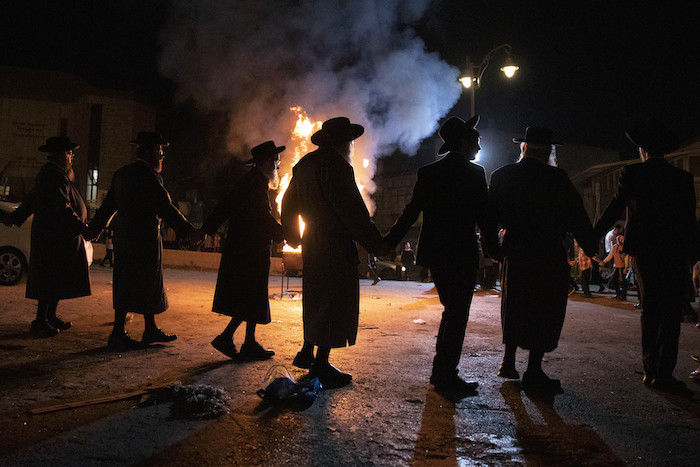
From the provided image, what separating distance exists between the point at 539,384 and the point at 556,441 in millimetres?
1033

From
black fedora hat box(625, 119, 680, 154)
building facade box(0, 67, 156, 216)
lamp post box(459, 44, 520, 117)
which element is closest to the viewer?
black fedora hat box(625, 119, 680, 154)

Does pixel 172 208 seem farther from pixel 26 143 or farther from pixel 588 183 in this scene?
pixel 26 143

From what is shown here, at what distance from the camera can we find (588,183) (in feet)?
95.7

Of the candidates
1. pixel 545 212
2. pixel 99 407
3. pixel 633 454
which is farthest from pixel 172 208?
pixel 633 454

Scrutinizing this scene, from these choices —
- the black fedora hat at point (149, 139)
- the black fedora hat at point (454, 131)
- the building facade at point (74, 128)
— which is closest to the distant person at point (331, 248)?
the black fedora hat at point (454, 131)

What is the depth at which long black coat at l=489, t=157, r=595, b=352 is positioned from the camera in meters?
3.76

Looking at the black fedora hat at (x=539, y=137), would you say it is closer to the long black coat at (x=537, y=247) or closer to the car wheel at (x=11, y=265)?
the long black coat at (x=537, y=247)

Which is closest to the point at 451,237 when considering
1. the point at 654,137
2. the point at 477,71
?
the point at 654,137

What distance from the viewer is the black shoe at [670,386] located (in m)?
3.67

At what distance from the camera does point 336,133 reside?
3920 mm

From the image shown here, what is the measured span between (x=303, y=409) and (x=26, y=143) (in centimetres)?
3728

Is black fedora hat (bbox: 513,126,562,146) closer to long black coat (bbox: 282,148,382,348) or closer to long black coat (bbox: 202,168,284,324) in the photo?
long black coat (bbox: 282,148,382,348)

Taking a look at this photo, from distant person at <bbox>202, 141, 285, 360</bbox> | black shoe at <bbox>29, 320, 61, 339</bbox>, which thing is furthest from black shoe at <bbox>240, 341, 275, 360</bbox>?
black shoe at <bbox>29, 320, 61, 339</bbox>

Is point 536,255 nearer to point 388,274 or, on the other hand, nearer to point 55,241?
point 55,241
